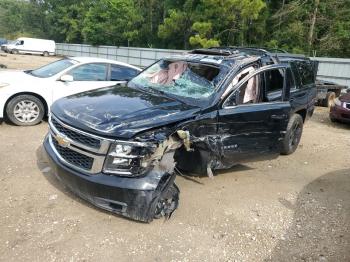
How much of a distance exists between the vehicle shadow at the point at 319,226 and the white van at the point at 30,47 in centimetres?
4152

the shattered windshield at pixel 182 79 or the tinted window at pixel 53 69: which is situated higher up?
the shattered windshield at pixel 182 79

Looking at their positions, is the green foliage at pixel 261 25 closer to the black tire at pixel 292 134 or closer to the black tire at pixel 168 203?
the black tire at pixel 292 134

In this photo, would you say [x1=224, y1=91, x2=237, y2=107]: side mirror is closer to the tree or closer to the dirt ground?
the dirt ground

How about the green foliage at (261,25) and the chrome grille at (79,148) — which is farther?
the green foliage at (261,25)

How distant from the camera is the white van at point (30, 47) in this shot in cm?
4131

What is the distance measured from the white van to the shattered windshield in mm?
40016

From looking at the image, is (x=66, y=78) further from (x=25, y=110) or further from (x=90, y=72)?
(x=25, y=110)

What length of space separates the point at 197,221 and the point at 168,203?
0.39m

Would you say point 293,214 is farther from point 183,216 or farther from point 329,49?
point 329,49

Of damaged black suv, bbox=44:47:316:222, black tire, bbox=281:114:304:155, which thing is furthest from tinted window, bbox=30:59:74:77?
black tire, bbox=281:114:304:155

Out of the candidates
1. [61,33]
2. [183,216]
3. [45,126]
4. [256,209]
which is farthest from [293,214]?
[61,33]

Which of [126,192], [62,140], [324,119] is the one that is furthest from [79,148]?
[324,119]

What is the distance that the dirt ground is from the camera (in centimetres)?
360

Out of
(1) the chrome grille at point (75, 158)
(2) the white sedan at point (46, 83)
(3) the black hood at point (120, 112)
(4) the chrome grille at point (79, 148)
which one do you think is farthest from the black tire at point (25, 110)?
(1) the chrome grille at point (75, 158)
